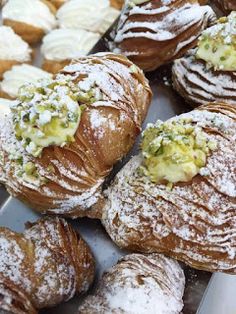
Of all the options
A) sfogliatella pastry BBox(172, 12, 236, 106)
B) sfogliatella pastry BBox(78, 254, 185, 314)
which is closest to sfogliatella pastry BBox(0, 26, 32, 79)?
sfogliatella pastry BBox(172, 12, 236, 106)

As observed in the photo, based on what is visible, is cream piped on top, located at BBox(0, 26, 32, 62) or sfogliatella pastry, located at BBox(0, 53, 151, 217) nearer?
sfogliatella pastry, located at BBox(0, 53, 151, 217)

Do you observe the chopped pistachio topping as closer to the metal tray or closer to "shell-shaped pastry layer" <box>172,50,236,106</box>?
the metal tray

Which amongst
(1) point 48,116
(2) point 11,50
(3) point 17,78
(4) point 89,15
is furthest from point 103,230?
(4) point 89,15

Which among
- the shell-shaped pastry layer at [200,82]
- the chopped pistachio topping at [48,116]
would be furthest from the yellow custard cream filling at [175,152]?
the shell-shaped pastry layer at [200,82]

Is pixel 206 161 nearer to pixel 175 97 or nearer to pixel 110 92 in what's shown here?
pixel 110 92

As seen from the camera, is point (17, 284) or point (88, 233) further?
point (88, 233)

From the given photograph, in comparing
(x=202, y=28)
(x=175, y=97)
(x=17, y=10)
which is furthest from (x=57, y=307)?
(x=17, y=10)

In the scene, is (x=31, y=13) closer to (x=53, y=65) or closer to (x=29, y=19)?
(x=29, y=19)
